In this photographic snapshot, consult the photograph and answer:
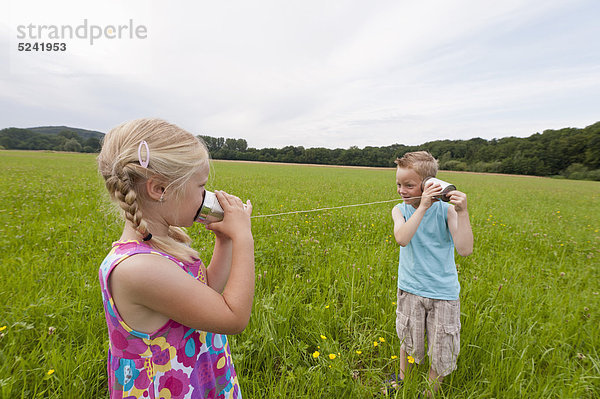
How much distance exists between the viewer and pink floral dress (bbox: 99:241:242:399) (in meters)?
0.95

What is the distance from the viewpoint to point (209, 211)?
112cm

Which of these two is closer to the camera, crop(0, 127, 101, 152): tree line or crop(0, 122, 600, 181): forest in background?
crop(0, 122, 600, 181): forest in background

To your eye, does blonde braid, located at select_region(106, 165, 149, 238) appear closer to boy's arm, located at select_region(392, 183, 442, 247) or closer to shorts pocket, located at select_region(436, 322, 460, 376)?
boy's arm, located at select_region(392, 183, 442, 247)

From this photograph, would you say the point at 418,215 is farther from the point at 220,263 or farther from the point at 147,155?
the point at 147,155

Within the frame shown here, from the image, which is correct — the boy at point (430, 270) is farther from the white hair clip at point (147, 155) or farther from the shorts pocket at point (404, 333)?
the white hair clip at point (147, 155)

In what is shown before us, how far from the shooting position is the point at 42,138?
69.7 m

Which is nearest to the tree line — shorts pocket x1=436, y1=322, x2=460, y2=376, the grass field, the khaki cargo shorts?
the grass field

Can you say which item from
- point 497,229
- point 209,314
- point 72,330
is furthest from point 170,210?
point 497,229

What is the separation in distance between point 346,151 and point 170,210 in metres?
71.1

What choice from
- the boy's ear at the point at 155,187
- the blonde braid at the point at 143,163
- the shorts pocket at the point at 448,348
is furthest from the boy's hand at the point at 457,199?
the boy's ear at the point at 155,187

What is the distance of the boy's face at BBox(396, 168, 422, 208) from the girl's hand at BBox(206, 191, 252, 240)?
1.21 meters

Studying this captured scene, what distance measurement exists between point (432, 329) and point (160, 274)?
1844 mm

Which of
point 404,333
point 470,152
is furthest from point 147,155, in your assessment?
point 470,152

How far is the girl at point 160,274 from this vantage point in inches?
35.5
